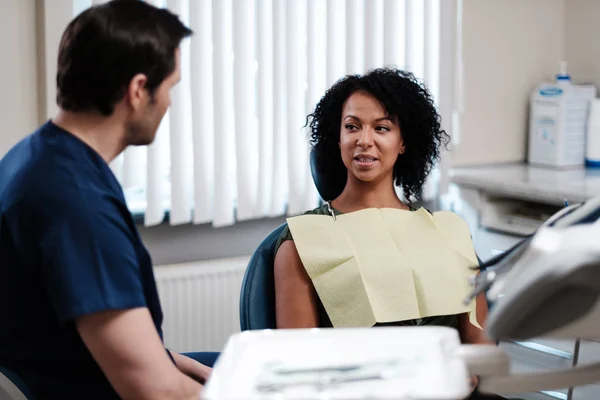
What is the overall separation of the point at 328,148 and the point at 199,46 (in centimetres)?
72

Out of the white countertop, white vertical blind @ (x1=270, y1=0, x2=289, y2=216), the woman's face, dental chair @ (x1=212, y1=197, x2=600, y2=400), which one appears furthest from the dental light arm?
white vertical blind @ (x1=270, y1=0, x2=289, y2=216)

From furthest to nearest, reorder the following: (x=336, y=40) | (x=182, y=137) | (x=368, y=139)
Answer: (x=336, y=40), (x=182, y=137), (x=368, y=139)

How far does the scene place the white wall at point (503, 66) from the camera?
3135mm

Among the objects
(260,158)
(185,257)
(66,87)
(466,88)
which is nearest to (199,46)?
(260,158)

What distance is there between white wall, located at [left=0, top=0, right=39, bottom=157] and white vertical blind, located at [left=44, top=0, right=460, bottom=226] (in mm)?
142

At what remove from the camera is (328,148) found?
2.03 m

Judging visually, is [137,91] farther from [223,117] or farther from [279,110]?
[279,110]

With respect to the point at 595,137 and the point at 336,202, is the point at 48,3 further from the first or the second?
the point at 595,137

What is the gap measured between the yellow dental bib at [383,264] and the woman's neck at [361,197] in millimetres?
38

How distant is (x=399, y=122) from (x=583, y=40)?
159 centimetres

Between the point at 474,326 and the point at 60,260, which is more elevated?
the point at 60,260

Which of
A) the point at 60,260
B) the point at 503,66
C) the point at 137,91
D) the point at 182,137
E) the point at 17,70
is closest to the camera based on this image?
the point at 60,260

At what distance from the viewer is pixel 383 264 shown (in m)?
1.82

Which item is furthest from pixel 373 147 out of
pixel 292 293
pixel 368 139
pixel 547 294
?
pixel 547 294
